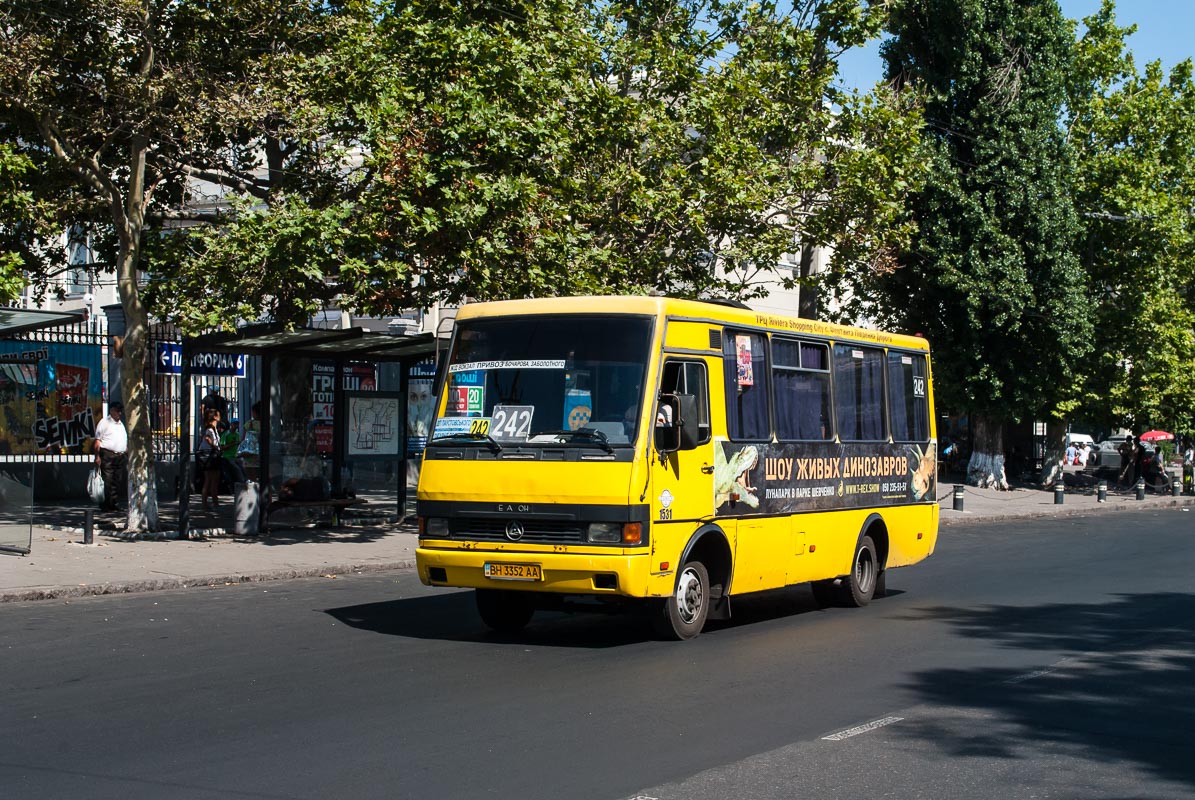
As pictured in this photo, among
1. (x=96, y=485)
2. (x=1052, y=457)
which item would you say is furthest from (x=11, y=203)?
(x=1052, y=457)

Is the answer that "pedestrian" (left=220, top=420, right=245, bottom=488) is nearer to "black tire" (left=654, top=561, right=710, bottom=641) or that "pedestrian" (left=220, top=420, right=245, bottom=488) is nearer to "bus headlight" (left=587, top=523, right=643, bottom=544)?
"black tire" (left=654, top=561, right=710, bottom=641)

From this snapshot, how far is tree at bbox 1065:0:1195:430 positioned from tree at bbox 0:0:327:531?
93.5 feet

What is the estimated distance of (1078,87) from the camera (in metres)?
41.8

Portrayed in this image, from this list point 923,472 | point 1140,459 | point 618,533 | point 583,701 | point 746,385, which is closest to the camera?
point 583,701

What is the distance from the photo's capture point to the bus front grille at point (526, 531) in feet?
34.8

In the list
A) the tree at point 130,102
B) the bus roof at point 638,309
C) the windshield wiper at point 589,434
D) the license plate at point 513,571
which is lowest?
the license plate at point 513,571

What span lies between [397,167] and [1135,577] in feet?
37.6

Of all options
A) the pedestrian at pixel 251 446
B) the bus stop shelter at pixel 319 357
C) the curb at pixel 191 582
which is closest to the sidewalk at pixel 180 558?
the curb at pixel 191 582

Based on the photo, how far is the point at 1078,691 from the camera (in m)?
9.45

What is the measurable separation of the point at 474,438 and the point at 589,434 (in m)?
1.02

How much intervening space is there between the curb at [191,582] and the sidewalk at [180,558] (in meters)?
0.01

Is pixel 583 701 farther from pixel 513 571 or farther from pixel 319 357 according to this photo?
pixel 319 357

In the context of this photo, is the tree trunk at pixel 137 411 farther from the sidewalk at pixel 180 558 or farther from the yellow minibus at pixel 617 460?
the yellow minibus at pixel 617 460

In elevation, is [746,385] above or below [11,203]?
below
